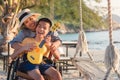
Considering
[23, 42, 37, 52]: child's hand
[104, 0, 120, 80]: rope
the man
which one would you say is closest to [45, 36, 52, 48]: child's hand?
the man

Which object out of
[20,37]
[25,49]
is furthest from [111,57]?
[20,37]

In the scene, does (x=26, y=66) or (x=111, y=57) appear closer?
(x=111, y=57)

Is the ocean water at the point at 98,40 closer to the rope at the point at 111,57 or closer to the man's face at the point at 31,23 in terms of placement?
the man's face at the point at 31,23

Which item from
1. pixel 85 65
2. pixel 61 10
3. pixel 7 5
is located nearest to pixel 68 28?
pixel 61 10

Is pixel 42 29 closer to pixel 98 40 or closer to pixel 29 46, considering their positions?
pixel 29 46

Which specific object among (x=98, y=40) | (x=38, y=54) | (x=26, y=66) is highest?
(x=38, y=54)

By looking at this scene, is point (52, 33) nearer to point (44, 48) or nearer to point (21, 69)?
point (44, 48)

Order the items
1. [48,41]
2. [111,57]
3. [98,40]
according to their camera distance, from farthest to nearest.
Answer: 1. [98,40]
2. [48,41]
3. [111,57]

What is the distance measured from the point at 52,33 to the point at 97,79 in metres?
0.81

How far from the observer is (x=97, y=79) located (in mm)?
4125

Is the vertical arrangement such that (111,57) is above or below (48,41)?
below

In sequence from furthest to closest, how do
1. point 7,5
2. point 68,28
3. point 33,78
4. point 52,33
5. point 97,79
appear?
point 68,28 < point 7,5 < point 97,79 < point 52,33 < point 33,78

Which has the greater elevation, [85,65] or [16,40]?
[16,40]

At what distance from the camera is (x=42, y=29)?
3480 millimetres
